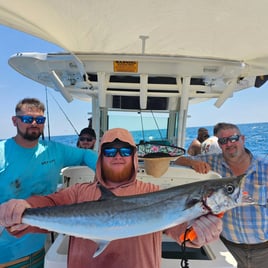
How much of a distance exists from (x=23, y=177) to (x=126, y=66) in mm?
1602

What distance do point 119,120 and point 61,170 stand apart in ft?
8.02

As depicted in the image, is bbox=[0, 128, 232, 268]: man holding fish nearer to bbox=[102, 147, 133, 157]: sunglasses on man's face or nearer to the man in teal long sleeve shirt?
bbox=[102, 147, 133, 157]: sunglasses on man's face

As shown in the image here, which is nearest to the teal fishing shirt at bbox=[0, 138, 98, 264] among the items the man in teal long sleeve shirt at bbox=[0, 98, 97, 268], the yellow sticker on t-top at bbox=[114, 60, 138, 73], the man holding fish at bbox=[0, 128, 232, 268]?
the man in teal long sleeve shirt at bbox=[0, 98, 97, 268]

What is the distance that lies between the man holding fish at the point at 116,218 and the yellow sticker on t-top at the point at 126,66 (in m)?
1.44

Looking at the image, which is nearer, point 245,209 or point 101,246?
point 101,246

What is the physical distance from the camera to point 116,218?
156cm

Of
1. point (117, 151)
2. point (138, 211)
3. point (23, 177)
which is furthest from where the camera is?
point (23, 177)

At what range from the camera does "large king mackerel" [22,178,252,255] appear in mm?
1480

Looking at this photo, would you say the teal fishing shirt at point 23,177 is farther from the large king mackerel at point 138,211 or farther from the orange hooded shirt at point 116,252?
the large king mackerel at point 138,211

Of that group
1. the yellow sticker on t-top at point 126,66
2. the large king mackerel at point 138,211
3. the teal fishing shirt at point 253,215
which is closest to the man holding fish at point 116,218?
the large king mackerel at point 138,211

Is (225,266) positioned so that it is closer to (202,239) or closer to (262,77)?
(202,239)

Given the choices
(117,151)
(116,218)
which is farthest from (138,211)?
(117,151)

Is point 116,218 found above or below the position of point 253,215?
above

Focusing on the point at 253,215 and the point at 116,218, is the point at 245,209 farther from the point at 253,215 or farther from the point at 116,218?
the point at 116,218
